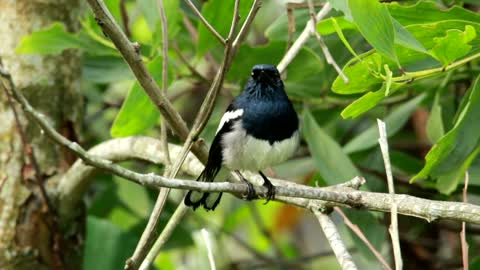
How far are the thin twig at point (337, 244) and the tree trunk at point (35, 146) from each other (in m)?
1.49

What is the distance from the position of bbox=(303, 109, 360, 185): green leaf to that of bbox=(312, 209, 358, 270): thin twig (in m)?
0.49

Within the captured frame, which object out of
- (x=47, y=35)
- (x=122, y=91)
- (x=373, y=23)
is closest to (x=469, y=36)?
(x=373, y=23)

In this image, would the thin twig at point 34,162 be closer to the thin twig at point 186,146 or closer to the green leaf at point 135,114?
the green leaf at point 135,114

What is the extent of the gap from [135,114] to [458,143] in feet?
4.41

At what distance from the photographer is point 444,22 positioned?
112 inches

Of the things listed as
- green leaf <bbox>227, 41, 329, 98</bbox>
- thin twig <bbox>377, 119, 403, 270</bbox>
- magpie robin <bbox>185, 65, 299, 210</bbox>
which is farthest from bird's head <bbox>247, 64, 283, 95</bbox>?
thin twig <bbox>377, 119, 403, 270</bbox>

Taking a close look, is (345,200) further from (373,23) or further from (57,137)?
(57,137)

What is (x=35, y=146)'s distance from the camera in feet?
13.1

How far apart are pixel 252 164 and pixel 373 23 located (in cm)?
115

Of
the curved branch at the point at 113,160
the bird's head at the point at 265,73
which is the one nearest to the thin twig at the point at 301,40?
the bird's head at the point at 265,73

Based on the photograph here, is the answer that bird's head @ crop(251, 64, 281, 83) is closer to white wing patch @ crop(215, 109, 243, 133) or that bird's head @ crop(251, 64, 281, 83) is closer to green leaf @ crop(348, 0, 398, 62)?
white wing patch @ crop(215, 109, 243, 133)

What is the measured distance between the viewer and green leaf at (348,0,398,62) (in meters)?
2.56

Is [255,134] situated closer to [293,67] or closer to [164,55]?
[293,67]

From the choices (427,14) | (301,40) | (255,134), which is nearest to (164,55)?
(301,40)
